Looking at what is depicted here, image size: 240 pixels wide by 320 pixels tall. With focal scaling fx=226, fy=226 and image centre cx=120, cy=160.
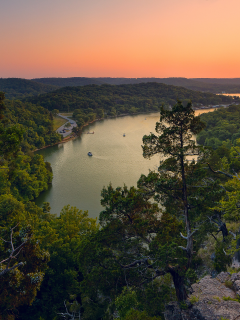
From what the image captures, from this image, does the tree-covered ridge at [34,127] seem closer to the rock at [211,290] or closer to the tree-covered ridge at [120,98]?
the tree-covered ridge at [120,98]

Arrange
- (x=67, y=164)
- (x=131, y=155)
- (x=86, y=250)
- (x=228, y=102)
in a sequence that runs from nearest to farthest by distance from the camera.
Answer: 1. (x=86, y=250)
2. (x=67, y=164)
3. (x=131, y=155)
4. (x=228, y=102)

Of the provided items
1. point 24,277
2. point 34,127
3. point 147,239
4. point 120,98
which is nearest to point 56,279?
point 24,277

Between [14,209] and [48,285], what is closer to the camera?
[48,285]

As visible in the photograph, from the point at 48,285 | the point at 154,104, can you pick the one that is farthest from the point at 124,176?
the point at 154,104

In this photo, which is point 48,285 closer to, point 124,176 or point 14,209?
point 14,209

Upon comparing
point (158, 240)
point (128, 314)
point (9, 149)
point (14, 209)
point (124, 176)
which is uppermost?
point (9, 149)

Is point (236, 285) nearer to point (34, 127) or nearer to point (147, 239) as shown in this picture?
point (147, 239)
